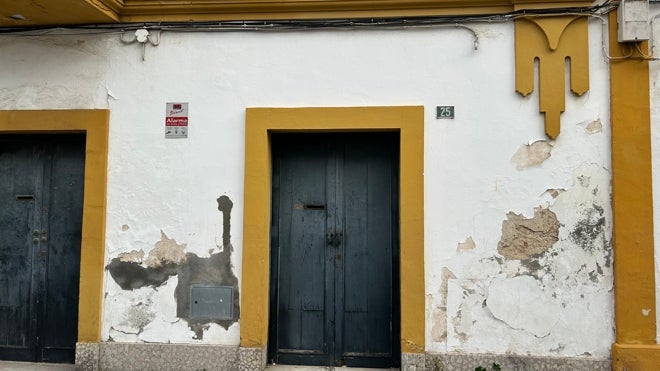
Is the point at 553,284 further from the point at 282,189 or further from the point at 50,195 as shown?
the point at 50,195

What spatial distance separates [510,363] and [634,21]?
2.99 m

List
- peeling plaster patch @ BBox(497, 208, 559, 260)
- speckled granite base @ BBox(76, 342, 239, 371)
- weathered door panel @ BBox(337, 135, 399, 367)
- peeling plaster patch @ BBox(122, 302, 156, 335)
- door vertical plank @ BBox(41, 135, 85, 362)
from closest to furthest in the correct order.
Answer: peeling plaster patch @ BBox(497, 208, 559, 260) < speckled granite base @ BBox(76, 342, 239, 371) < peeling plaster patch @ BBox(122, 302, 156, 335) < weathered door panel @ BBox(337, 135, 399, 367) < door vertical plank @ BBox(41, 135, 85, 362)

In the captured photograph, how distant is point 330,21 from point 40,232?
3.40 metres

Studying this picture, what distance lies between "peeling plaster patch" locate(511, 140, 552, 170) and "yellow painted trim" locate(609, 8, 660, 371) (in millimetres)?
540

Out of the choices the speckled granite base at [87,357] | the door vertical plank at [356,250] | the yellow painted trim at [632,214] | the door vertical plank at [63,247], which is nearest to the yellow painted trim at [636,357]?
the yellow painted trim at [632,214]

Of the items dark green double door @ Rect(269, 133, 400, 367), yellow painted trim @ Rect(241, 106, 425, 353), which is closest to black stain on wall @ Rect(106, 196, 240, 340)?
yellow painted trim @ Rect(241, 106, 425, 353)

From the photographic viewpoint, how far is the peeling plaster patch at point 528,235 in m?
4.44

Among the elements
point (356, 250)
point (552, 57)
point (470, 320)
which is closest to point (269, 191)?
point (356, 250)

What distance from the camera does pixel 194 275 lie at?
184 inches

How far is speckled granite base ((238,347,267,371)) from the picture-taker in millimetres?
4504

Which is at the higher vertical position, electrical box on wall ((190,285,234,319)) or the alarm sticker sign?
the alarm sticker sign

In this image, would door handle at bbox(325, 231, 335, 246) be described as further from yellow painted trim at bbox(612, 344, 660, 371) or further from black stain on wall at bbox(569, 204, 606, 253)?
yellow painted trim at bbox(612, 344, 660, 371)

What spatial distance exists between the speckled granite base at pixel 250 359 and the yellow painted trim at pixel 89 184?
1.32 meters

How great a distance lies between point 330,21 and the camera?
4684 mm
